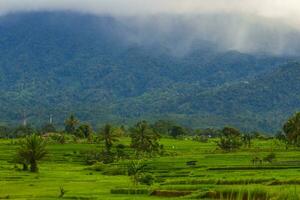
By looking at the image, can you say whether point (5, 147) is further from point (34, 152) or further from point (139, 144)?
point (34, 152)

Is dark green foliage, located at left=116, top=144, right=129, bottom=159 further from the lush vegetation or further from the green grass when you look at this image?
the green grass

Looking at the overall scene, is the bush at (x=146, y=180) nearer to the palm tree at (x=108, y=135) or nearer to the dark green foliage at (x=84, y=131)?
the palm tree at (x=108, y=135)

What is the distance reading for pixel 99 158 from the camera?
443ft

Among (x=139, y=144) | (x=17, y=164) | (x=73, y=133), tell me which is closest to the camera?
(x=17, y=164)

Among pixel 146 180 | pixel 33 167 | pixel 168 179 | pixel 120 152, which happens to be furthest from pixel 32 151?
pixel 146 180

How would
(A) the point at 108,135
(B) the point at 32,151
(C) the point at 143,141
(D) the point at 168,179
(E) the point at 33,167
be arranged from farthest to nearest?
(A) the point at 108,135
(C) the point at 143,141
(B) the point at 32,151
(E) the point at 33,167
(D) the point at 168,179

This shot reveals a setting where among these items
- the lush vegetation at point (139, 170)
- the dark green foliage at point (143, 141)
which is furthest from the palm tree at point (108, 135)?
the dark green foliage at point (143, 141)

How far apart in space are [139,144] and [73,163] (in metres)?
16.4

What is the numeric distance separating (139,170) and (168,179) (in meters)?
4.15

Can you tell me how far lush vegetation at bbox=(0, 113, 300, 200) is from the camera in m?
59.2

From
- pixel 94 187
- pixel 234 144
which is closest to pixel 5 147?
pixel 234 144

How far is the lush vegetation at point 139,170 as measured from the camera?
59.2 metres

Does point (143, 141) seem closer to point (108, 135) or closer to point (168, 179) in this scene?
point (108, 135)

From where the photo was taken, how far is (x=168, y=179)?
8131 centimetres
